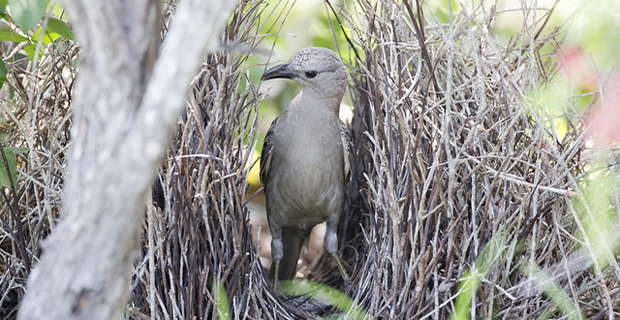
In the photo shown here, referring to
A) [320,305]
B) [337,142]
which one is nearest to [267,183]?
[337,142]

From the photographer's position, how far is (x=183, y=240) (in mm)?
2422

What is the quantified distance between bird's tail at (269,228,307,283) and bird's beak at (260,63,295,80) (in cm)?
106

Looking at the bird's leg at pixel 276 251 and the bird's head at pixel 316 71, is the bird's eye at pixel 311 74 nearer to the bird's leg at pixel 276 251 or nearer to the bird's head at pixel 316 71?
the bird's head at pixel 316 71

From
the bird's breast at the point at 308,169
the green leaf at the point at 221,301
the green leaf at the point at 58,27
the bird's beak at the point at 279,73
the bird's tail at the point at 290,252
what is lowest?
the bird's tail at the point at 290,252

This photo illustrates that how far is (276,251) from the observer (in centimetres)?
356

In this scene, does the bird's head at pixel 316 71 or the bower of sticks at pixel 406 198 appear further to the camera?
the bird's head at pixel 316 71

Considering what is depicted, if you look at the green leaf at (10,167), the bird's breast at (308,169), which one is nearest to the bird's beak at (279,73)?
the bird's breast at (308,169)

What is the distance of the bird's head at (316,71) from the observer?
322 centimetres

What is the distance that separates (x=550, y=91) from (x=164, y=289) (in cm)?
177

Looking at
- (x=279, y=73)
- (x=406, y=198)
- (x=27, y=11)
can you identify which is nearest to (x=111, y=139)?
(x=27, y=11)

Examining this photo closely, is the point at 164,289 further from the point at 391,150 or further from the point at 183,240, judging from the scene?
the point at 391,150

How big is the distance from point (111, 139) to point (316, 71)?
2.06 metres

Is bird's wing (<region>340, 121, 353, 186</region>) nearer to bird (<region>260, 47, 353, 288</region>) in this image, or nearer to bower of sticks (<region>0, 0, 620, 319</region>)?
bird (<region>260, 47, 353, 288</region>)

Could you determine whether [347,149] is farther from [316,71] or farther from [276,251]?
[276,251]
